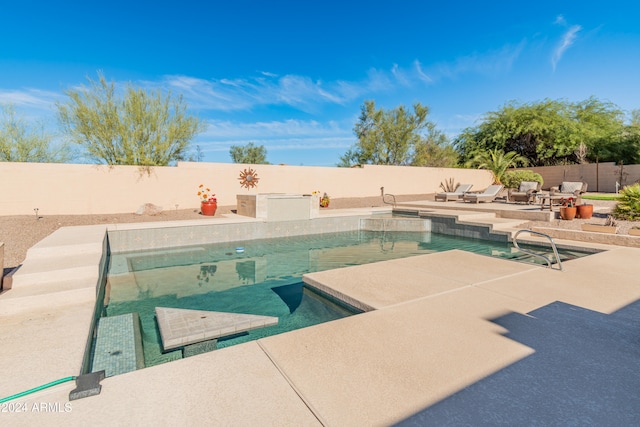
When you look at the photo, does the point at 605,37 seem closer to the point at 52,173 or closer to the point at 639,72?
the point at 639,72

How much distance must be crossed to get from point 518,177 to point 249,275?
19.2 metres

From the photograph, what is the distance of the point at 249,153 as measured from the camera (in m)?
33.8

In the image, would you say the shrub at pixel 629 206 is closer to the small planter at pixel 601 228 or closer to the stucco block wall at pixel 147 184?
the small planter at pixel 601 228

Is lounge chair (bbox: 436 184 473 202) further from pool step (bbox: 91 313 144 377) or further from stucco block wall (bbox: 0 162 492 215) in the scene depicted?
pool step (bbox: 91 313 144 377)

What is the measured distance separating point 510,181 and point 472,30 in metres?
9.60

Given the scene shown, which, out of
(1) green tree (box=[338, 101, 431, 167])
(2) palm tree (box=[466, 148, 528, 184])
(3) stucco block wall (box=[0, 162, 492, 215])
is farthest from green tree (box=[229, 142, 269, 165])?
(2) palm tree (box=[466, 148, 528, 184])

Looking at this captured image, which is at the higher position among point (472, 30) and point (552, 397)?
point (472, 30)

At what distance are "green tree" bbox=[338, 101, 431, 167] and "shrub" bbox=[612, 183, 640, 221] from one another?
628 inches

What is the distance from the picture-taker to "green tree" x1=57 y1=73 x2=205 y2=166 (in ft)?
36.5

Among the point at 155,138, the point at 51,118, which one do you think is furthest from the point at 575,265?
the point at 51,118

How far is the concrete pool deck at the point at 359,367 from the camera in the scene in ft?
5.20

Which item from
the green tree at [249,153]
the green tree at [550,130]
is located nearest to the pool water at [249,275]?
the green tree at [550,130]

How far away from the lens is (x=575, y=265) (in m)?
4.54

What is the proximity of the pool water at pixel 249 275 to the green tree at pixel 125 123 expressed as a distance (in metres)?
6.68
